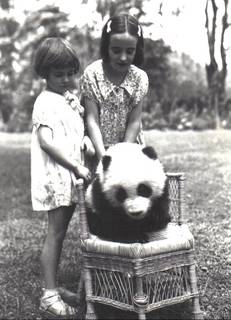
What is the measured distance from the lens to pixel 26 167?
7793mm

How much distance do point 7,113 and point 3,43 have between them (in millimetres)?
2955

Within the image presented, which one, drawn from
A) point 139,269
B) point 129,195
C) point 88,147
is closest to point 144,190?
point 129,195

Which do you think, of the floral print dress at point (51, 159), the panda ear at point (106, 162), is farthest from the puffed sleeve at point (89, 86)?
the panda ear at point (106, 162)

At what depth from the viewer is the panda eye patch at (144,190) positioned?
8.72 ft

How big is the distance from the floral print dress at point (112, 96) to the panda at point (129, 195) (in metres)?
0.66

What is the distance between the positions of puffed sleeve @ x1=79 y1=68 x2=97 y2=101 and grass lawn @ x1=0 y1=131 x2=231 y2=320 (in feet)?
4.55

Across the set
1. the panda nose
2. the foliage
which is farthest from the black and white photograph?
the foliage

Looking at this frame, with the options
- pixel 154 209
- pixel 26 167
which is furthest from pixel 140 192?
pixel 26 167

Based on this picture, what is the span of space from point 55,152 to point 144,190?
0.68 metres

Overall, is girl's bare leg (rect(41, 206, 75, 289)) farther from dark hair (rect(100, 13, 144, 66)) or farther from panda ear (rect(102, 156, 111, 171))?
dark hair (rect(100, 13, 144, 66))

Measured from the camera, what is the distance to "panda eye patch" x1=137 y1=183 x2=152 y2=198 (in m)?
2.66

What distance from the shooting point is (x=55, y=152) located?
10.1ft

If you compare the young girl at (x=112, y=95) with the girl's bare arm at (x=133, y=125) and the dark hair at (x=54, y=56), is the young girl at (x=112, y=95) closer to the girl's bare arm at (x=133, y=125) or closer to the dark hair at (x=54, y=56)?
the girl's bare arm at (x=133, y=125)

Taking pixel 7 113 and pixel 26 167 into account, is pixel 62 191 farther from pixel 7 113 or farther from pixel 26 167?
pixel 7 113
